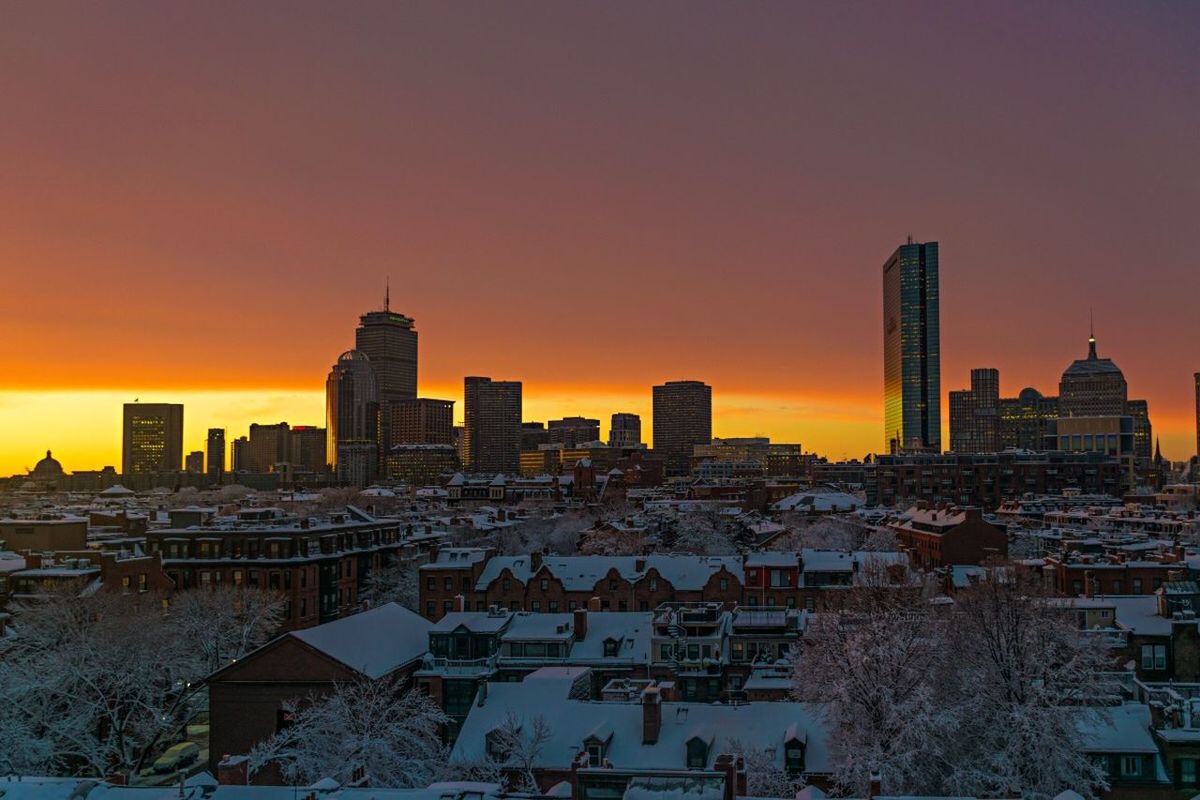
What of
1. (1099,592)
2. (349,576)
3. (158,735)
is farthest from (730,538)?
(158,735)

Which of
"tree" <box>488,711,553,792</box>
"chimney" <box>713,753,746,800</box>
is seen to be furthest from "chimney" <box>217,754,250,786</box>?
"chimney" <box>713,753,746,800</box>

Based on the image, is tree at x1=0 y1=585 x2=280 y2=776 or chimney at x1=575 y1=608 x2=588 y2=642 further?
chimney at x1=575 y1=608 x2=588 y2=642

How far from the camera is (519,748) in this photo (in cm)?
4875

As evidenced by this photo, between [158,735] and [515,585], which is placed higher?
[515,585]

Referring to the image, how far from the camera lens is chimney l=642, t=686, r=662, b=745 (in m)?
50.1

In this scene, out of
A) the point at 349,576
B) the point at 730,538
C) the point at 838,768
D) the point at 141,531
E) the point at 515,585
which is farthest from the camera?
the point at 730,538

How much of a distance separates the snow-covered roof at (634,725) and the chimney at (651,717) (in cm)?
31

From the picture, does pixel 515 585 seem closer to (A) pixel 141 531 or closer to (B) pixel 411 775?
(B) pixel 411 775

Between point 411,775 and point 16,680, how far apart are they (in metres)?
28.9

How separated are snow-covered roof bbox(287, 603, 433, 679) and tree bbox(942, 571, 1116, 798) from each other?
32545mm

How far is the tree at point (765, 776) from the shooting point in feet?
153

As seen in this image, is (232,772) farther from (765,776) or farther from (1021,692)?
(1021,692)

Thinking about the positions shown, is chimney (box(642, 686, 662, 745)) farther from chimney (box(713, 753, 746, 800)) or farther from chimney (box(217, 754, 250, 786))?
chimney (box(217, 754, 250, 786))

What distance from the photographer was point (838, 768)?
46406 mm
